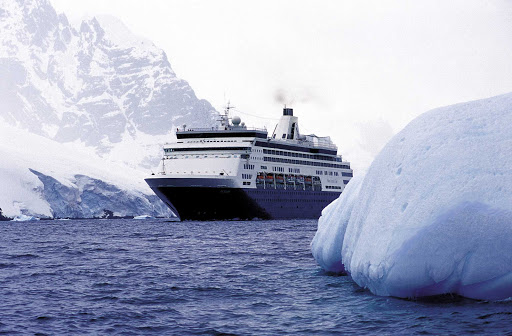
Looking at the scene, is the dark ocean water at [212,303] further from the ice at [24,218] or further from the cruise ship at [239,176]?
the ice at [24,218]

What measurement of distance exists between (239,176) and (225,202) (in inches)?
172

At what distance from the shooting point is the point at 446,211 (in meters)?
15.3

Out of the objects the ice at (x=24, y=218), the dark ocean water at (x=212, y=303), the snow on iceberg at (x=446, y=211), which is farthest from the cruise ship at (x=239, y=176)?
the snow on iceberg at (x=446, y=211)

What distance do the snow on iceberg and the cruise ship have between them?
6844cm

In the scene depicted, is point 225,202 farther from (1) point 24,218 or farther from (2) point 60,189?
(2) point 60,189

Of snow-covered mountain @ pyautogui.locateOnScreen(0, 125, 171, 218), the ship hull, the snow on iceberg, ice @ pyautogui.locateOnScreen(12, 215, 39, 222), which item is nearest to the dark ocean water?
the snow on iceberg

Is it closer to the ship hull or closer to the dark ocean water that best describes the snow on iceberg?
the dark ocean water

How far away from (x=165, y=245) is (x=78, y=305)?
68.8 ft

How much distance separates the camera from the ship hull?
85938 millimetres

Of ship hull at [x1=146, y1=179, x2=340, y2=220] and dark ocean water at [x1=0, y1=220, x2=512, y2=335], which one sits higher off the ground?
ship hull at [x1=146, y1=179, x2=340, y2=220]

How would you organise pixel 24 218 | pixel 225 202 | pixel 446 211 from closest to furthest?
pixel 446 211 < pixel 225 202 < pixel 24 218

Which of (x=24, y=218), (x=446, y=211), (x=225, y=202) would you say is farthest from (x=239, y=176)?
(x=446, y=211)

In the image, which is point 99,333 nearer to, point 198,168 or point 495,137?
point 495,137

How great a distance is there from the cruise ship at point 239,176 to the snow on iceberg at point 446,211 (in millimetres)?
68445
